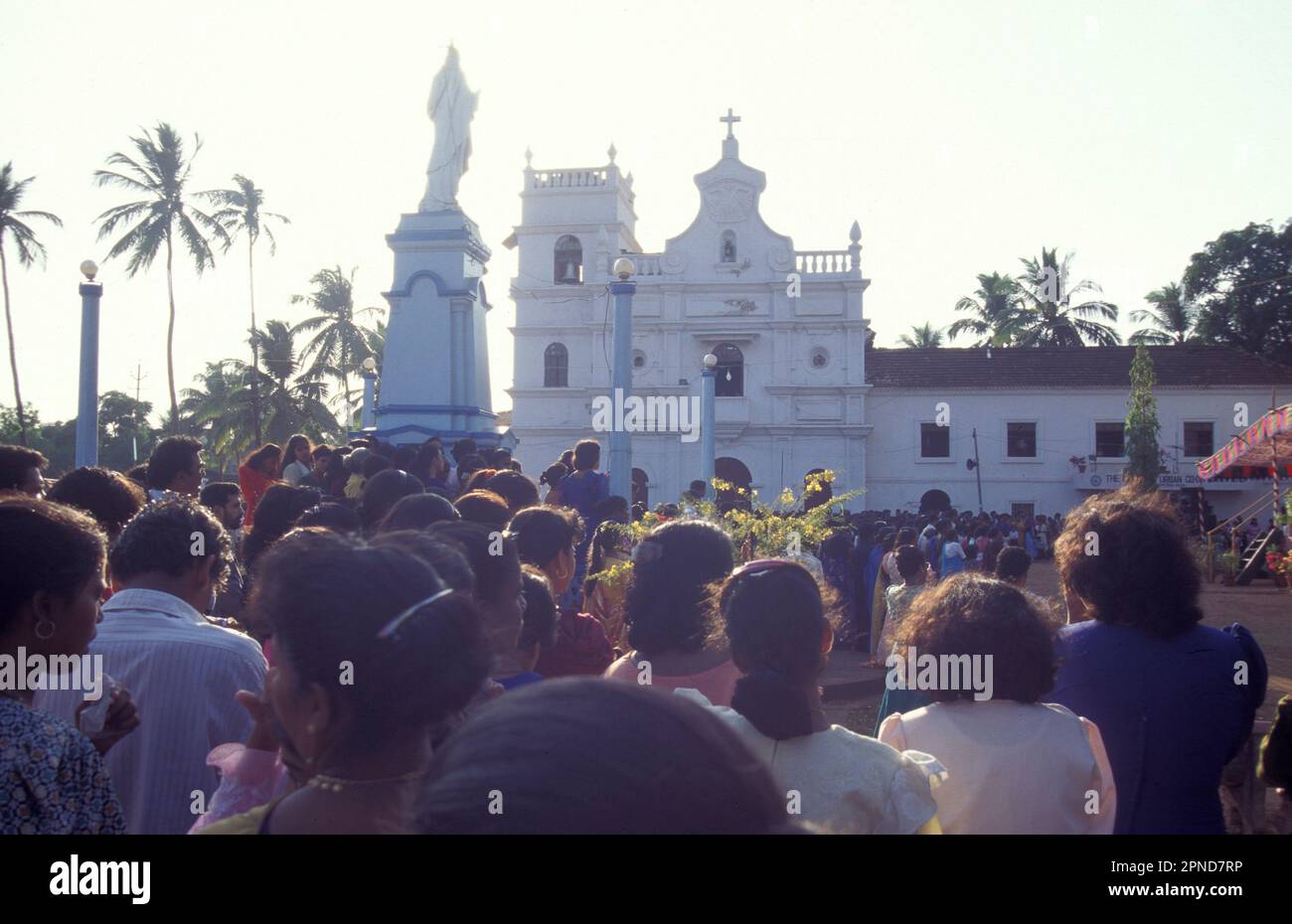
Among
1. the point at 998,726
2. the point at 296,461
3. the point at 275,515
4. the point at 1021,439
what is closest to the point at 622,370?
the point at 296,461

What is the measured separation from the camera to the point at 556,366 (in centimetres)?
3278

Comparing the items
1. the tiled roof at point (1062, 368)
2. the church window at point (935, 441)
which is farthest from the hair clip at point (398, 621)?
the church window at point (935, 441)

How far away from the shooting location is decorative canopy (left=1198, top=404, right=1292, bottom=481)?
64.1ft

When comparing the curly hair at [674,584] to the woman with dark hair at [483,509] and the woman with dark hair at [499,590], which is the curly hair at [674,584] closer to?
the woman with dark hair at [499,590]

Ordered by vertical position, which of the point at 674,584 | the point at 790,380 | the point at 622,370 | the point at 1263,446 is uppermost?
the point at 790,380

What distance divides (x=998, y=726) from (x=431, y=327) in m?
11.8

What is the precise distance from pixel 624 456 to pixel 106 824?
319 inches

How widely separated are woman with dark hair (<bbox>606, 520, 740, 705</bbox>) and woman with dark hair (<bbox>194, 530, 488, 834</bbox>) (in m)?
1.40

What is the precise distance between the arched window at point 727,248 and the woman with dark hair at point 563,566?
27.9 m

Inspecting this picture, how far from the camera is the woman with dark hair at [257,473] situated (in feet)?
23.6

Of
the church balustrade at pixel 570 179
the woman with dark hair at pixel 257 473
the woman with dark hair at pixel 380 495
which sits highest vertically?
the church balustrade at pixel 570 179

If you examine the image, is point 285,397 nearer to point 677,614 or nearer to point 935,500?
point 935,500

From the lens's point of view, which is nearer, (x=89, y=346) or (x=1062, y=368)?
(x=89, y=346)

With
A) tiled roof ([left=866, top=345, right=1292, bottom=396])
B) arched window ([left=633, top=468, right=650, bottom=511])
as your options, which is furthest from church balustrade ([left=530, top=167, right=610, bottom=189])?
tiled roof ([left=866, top=345, right=1292, bottom=396])
